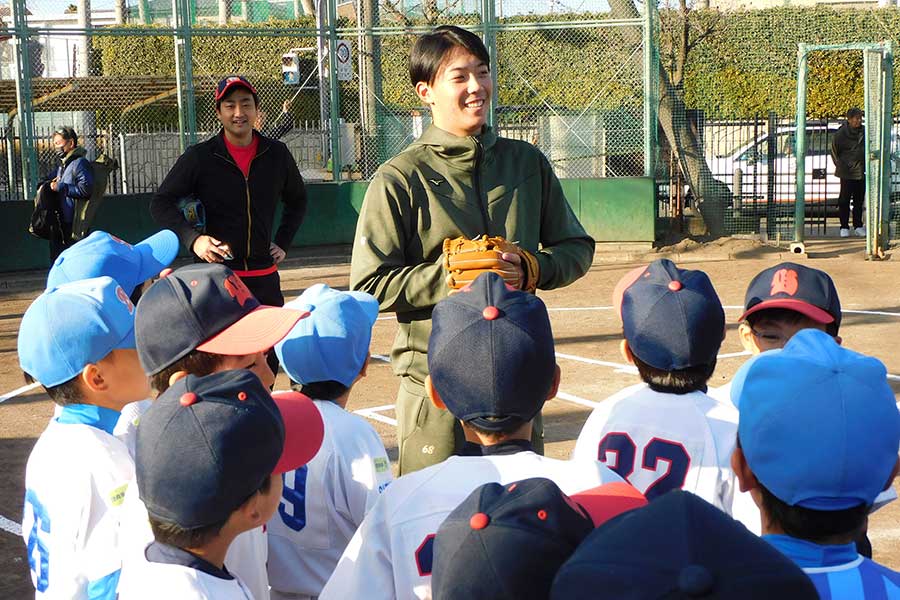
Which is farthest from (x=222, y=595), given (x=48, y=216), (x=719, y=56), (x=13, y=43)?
(x=719, y=56)

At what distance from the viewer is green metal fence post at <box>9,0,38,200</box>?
14844 millimetres

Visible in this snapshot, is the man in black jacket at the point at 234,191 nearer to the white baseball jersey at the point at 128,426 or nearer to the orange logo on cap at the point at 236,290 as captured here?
the white baseball jersey at the point at 128,426

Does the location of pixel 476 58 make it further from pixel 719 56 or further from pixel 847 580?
pixel 719 56

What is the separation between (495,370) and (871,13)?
95.8 feet

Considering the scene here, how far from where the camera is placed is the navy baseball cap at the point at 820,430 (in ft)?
6.98

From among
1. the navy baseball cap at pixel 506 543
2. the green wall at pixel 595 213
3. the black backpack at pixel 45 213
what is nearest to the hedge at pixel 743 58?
the green wall at pixel 595 213

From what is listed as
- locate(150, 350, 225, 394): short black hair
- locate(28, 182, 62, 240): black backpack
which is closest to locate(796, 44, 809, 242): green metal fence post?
locate(28, 182, 62, 240): black backpack

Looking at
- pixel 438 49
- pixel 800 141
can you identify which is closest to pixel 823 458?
pixel 438 49

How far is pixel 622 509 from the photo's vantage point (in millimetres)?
2230

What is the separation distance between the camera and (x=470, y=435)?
268 cm

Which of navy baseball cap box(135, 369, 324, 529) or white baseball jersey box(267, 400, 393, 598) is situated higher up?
navy baseball cap box(135, 369, 324, 529)

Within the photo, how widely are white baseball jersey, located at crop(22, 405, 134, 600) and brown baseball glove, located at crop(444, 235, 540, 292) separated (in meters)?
1.19

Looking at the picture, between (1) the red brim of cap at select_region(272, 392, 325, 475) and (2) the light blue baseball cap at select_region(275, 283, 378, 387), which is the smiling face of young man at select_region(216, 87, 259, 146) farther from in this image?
(1) the red brim of cap at select_region(272, 392, 325, 475)

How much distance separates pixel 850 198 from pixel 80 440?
16.5 m
